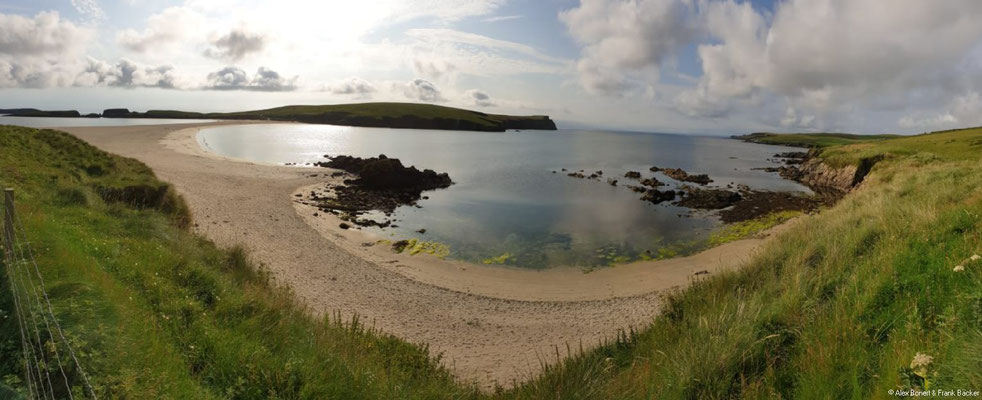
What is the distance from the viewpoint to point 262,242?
22562 mm

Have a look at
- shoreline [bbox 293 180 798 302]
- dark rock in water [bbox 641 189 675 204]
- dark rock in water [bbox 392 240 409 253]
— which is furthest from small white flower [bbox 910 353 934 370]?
dark rock in water [bbox 641 189 675 204]

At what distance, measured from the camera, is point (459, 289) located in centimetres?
1892

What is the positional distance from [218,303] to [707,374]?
8.51 meters

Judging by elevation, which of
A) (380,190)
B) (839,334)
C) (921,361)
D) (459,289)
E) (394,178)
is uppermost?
(921,361)

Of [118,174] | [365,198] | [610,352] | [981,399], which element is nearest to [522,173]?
[365,198]

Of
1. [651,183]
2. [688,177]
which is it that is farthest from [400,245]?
[688,177]

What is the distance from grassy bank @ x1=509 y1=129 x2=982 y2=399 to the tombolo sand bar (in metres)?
3.72

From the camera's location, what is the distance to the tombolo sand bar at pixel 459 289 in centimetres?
1384

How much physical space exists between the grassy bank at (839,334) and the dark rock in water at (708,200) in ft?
109

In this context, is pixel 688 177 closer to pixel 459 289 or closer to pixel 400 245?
pixel 400 245

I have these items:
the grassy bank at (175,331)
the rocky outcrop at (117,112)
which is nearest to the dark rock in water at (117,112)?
the rocky outcrop at (117,112)

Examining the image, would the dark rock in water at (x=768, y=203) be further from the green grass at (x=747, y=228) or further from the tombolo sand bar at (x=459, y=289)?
the tombolo sand bar at (x=459, y=289)

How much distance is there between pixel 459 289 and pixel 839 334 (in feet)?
49.3

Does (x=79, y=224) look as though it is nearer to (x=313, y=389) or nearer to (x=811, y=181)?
(x=313, y=389)
